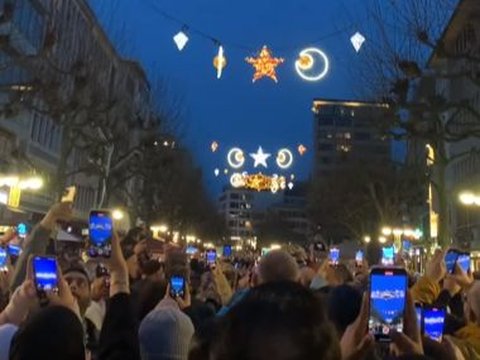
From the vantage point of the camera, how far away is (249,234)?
16950cm

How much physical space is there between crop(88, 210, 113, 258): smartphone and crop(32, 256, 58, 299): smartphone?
55 centimetres

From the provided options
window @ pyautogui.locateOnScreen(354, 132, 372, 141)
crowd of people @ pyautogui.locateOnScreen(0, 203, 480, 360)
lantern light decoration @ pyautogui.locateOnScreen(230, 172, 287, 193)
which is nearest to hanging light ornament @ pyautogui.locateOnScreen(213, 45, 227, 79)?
crowd of people @ pyautogui.locateOnScreen(0, 203, 480, 360)

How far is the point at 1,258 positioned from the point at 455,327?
779 centimetres

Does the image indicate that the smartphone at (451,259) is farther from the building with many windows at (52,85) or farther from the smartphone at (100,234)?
the building with many windows at (52,85)

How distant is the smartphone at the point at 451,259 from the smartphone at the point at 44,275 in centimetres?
433

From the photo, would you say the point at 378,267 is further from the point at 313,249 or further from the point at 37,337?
the point at 313,249

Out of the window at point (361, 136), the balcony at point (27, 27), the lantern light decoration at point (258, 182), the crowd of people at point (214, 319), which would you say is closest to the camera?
the crowd of people at point (214, 319)

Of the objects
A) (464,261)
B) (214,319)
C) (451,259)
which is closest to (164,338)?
(214,319)

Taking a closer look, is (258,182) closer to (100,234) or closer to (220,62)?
(220,62)

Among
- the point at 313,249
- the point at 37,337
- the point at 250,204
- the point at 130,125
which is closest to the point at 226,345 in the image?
the point at 37,337

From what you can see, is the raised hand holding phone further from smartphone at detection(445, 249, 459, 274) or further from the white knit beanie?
smartphone at detection(445, 249, 459, 274)

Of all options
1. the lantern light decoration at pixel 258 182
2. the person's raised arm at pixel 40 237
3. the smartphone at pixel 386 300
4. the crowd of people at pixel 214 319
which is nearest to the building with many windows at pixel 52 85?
the lantern light decoration at pixel 258 182

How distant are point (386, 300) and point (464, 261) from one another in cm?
449

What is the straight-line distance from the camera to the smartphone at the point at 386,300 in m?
3.30
